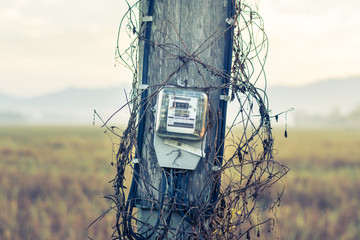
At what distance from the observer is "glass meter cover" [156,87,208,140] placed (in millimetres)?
1953

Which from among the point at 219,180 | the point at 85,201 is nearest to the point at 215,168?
the point at 219,180

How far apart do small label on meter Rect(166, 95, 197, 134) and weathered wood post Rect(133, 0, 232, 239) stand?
81mm

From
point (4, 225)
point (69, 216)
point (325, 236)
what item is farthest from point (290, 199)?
point (4, 225)

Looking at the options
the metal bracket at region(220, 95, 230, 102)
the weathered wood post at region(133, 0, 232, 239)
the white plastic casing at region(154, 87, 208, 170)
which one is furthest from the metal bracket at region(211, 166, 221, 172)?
the metal bracket at region(220, 95, 230, 102)

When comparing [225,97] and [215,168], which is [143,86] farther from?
[215,168]

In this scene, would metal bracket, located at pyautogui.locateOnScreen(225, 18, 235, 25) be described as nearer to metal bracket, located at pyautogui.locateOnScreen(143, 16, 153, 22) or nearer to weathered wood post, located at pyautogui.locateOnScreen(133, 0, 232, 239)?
weathered wood post, located at pyautogui.locateOnScreen(133, 0, 232, 239)

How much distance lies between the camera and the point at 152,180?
2.07 metres

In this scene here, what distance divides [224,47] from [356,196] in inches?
246

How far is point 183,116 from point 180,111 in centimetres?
3

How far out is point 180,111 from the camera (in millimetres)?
1958

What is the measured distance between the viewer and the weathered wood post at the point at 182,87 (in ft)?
6.64

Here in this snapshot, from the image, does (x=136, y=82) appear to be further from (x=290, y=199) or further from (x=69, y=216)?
(x=290, y=199)

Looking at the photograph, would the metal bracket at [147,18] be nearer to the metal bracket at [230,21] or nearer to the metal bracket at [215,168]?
the metal bracket at [230,21]

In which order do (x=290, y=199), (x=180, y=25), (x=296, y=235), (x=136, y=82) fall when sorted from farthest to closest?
1. (x=290, y=199)
2. (x=296, y=235)
3. (x=136, y=82)
4. (x=180, y=25)
